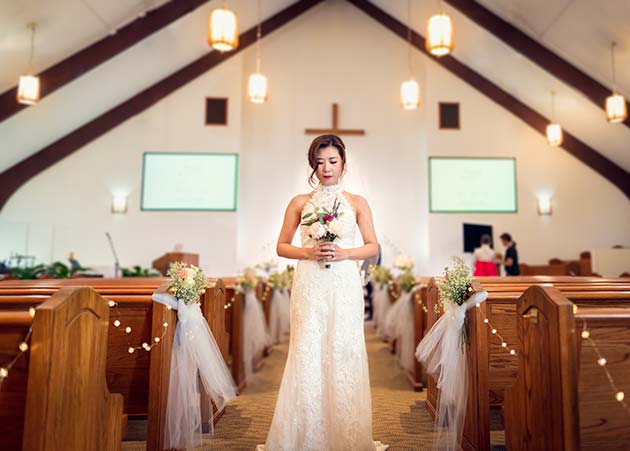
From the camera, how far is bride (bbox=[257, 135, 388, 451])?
221 centimetres

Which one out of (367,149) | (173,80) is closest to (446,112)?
(367,149)

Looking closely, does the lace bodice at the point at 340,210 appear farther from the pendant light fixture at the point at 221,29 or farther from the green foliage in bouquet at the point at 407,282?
the pendant light fixture at the point at 221,29

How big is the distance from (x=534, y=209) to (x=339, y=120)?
430cm

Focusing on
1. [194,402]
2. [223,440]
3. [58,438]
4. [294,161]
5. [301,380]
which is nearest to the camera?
[58,438]

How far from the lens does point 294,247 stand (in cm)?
237

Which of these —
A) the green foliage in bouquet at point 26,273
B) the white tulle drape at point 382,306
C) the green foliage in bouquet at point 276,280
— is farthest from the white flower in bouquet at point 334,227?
the green foliage in bouquet at point 26,273

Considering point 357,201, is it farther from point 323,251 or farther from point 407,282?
point 407,282

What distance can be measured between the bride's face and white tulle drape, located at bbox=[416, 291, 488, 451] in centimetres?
93

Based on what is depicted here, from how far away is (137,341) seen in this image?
2.38 meters

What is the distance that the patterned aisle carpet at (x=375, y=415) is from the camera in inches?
107

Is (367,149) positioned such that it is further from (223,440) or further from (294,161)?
(223,440)

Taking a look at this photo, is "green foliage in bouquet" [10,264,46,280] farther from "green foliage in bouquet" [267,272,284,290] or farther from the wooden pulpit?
"green foliage in bouquet" [267,272,284,290]

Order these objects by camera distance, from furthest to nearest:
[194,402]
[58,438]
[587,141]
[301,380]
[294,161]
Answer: [294,161], [587,141], [194,402], [301,380], [58,438]

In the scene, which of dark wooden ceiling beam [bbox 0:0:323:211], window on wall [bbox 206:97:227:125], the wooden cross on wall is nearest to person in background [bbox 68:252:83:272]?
dark wooden ceiling beam [bbox 0:0:323:211]
